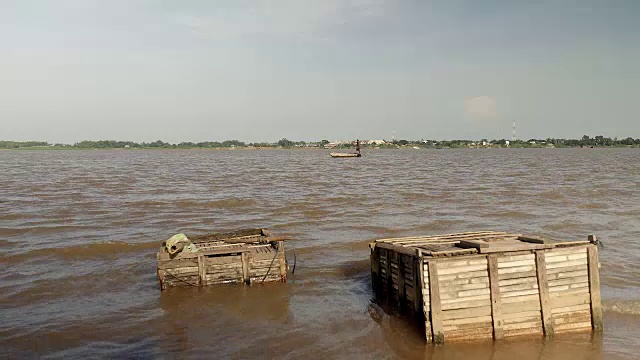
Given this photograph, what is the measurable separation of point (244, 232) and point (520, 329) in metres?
9.16

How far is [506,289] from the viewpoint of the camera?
32.8ft

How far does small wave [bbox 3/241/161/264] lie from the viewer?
18.8 metres

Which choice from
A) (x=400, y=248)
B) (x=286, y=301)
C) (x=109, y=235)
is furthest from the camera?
(x=109, y=235)

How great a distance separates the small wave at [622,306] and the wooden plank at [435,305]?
18.2 feet

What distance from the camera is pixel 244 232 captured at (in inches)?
645

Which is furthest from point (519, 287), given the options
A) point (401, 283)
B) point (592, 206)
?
point (592, 206)

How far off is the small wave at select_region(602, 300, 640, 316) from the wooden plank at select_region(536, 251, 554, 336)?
11.7 ft

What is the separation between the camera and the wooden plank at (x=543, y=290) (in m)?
10.1

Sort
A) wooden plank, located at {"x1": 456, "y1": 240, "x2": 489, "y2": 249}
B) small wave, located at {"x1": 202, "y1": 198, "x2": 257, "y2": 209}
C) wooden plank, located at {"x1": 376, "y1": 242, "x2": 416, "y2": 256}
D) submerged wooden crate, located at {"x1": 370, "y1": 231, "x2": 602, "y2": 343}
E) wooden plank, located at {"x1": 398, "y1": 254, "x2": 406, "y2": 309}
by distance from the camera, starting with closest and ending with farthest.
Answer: submerged wooden crate, located at {"x1": 370, "y1": 231, "x2": 602, "y2": 343} < wooden plank, located at {"x1": 456, "y1": 240, "x2": 489, "y2": 249} < wooden plank, located at {"x1": 376, "y1": 242, "x2": 416, "y2": 256} < wooden plank, located at {"x1": 398, "y1": 254, "x2": 406, "y2": 309} < small wave, located at {"x1": 202, "y1": 198, "x2": 257, "y2": 209}

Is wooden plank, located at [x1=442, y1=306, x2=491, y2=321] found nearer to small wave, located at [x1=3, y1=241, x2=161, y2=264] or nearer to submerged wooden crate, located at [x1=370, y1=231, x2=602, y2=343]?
submerged wooden crate, located at [x1=370, y1=231, x2=602, y2=343]

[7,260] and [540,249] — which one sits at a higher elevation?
[540,249]

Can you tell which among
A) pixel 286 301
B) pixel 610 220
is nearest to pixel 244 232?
pixel 286 301

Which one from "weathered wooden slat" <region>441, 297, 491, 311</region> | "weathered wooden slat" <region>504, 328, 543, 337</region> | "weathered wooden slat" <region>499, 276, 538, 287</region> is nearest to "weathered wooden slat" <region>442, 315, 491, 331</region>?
"weathered wooden slat" <region>441, 297, 491, 311</region>

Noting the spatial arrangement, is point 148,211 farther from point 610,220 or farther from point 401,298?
point 610,220
